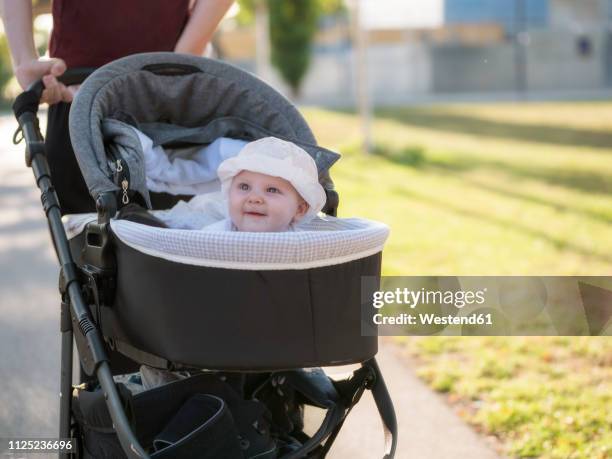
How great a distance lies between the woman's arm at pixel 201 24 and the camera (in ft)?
11.9

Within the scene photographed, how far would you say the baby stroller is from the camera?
2.37 m

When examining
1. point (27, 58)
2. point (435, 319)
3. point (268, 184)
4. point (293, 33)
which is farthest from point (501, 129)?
point (293, 33)

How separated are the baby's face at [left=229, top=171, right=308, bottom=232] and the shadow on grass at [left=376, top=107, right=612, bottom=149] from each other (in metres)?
13.2

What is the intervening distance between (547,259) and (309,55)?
30052 millimetres

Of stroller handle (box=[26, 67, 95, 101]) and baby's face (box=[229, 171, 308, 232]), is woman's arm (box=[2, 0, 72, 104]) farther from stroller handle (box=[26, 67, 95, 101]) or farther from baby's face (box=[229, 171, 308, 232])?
baby's face (box=[229, 171, 308, 232])

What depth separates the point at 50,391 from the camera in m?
4.36

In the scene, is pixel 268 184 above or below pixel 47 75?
below

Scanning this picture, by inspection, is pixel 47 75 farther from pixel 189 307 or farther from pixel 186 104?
pixel 189 307

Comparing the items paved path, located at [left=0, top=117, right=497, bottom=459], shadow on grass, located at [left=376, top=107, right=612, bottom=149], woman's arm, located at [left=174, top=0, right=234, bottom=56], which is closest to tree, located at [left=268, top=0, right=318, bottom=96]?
shadow on grass, located at [left=376, top=107, right=612, bottom=149]

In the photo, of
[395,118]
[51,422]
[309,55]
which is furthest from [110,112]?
[309,55]

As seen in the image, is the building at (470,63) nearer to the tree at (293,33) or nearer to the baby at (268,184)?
the tree at (293,33)

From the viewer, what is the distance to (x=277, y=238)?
2.32 m

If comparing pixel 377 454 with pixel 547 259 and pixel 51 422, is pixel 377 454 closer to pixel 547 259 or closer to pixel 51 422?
pixel 51 422

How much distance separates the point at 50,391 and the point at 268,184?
7.06ft
